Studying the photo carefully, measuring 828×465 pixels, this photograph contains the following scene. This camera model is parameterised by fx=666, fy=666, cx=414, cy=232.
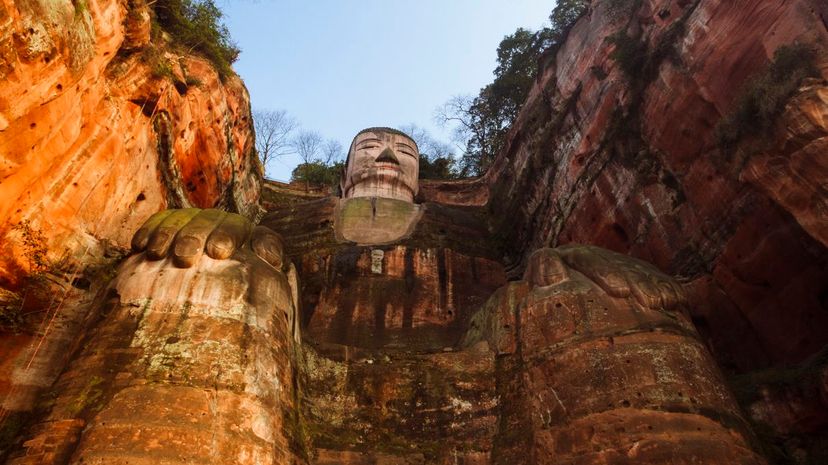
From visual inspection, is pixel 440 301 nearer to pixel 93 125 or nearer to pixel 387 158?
pixel 387 158

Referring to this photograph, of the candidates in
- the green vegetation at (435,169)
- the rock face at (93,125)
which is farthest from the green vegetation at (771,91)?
the green vegetation at (435,169)

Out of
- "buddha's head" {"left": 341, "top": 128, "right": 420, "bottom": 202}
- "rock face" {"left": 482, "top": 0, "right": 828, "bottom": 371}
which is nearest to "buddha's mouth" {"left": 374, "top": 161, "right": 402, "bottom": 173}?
"buddha's head" {"left": 341, "top": 128, "right": 420, "bottom": 202}

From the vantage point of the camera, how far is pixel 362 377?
10.3 meters

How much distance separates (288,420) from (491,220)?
1279 centimetres

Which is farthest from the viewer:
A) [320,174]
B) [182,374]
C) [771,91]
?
[320,174]

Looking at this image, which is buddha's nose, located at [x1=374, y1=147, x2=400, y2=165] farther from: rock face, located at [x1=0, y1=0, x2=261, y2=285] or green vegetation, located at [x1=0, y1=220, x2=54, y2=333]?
green vegetation, located at [x1=0, y1=220, x2=54, y2=333]

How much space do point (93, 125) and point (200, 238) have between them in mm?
2255

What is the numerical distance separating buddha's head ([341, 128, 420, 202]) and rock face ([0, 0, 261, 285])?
6316mm

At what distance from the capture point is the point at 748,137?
9805 millimetres

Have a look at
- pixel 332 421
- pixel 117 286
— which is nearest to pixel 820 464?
pixel 332 421

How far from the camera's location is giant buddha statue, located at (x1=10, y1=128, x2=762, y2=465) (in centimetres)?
726

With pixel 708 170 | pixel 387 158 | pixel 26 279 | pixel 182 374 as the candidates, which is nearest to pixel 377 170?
→ pixel 387 158

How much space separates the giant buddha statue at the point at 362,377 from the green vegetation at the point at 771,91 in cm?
255

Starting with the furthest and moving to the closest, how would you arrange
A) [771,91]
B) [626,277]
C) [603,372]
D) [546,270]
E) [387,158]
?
[387,158], [546,270], [626,277], [771,91], [603,372]
